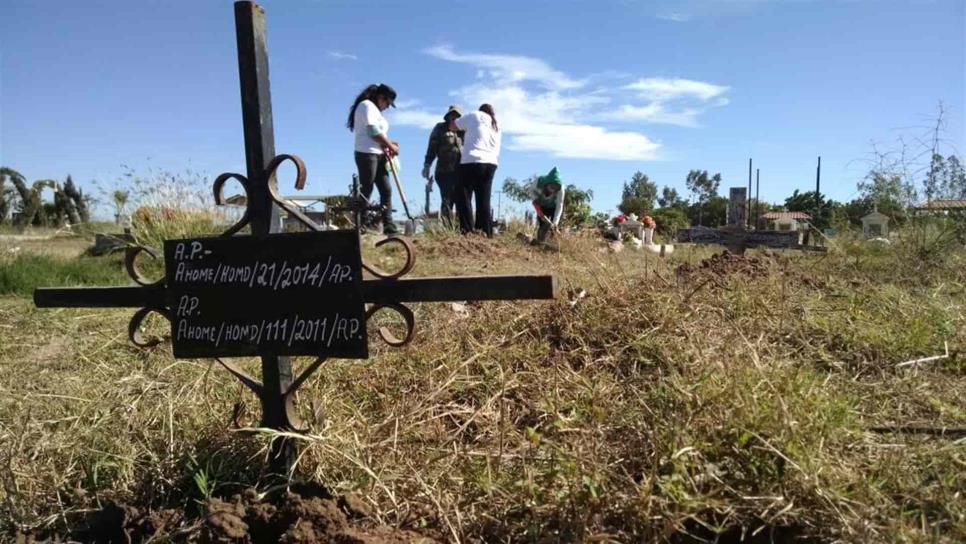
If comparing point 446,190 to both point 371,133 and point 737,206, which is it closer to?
point 371,133

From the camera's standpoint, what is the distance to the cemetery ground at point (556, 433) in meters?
1.51

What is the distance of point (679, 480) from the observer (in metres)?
1.50

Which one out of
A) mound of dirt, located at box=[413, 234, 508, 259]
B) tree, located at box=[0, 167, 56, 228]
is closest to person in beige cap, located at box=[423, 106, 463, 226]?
mound of dirt, located at box=[413, 234, 508, 259]

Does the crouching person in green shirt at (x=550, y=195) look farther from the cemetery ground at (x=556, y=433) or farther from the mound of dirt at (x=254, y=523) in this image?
the mound of dirt at (x=254, y=523)

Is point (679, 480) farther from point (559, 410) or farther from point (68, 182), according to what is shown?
point (68, 182)

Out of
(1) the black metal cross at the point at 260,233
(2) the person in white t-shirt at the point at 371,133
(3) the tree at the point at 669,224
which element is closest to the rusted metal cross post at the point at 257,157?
(1) the black metal cross at the point at 260,233

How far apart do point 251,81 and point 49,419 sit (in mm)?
1481

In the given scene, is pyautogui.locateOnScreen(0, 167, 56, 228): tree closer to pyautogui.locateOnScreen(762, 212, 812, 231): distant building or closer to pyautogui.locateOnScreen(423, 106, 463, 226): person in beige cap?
pyautogui.locateOnScreen(423, 106, 463, 226): person in beige cap

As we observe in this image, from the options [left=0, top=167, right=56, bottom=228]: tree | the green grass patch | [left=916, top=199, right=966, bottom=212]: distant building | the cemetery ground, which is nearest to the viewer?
the cemetery ground

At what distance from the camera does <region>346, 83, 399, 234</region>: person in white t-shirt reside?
730 centimetres

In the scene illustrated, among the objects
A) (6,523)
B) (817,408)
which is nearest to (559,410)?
(817,408)

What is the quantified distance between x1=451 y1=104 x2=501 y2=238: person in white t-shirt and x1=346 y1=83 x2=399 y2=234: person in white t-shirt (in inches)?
34.7

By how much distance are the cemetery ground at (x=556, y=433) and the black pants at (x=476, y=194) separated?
4.42m

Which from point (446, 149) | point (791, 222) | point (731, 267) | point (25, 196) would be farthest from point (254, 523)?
point (791, 222)
